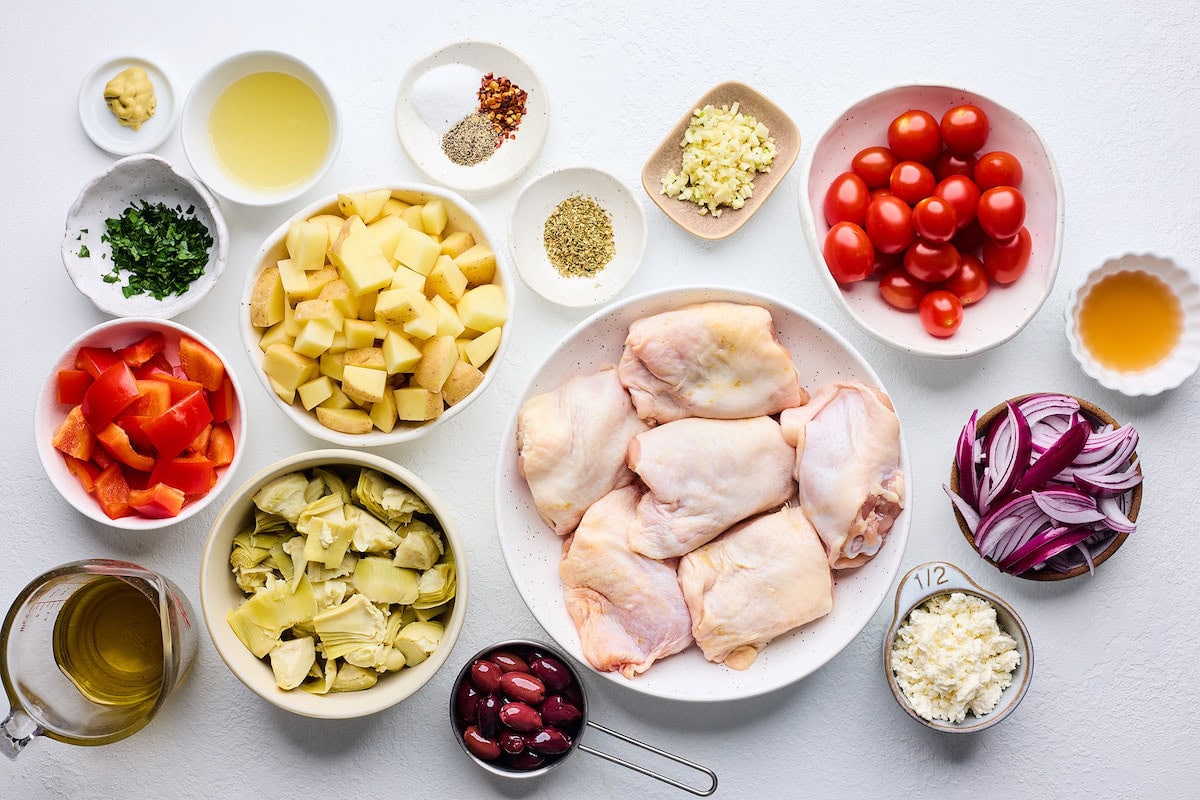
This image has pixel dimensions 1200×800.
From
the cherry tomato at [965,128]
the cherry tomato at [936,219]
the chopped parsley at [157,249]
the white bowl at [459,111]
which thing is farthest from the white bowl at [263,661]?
the cherry tomato at [965,128]

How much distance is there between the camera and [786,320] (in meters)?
2.19

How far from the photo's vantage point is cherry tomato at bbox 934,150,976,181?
2.38 metres

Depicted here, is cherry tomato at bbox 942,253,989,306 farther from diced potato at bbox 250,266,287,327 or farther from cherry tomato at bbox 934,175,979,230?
diced potato at bbox 250,266,287,327

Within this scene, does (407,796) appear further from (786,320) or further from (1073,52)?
(1073,52)

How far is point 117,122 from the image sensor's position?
2475mm

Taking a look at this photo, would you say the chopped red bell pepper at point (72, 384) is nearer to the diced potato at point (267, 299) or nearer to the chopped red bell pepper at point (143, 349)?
the chopped red bell pepper at point (143, 349)

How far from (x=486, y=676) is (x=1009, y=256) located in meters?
1.76

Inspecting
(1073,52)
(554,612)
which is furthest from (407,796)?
(1073,52)

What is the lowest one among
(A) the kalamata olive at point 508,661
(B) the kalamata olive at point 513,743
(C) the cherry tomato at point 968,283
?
(B) the kalamata olive at point 513,743

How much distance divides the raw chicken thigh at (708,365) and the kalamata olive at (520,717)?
782mm

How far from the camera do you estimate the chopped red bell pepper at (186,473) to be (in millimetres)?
2199

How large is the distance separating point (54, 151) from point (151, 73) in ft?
1.20

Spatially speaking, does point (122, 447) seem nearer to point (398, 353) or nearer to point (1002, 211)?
point (398, 353)

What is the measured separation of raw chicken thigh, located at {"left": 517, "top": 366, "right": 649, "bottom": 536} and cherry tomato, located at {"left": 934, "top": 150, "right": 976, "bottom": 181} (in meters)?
1.10
